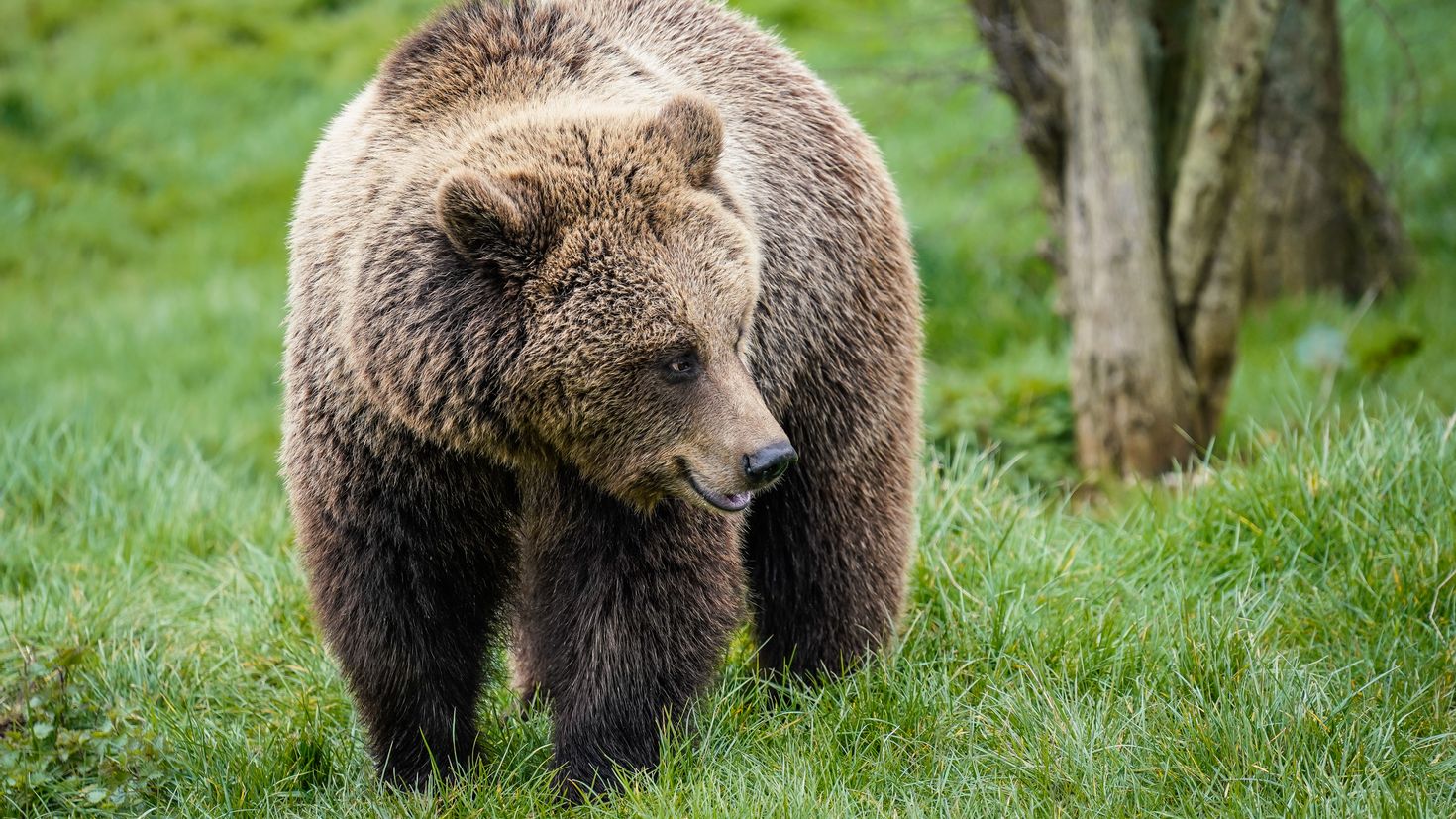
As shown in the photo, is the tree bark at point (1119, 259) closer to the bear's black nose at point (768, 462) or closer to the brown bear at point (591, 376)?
the brown bear at point (591, 376)

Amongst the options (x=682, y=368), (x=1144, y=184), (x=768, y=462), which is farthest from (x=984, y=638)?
(x=1144, y=184)

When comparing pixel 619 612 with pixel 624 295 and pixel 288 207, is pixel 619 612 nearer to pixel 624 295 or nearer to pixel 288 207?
pixel 624 295

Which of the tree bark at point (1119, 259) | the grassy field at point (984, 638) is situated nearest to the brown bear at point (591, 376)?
the grassy field at point (984, 638)

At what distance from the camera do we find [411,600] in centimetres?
389

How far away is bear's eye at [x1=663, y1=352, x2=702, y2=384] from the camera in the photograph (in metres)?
3.47

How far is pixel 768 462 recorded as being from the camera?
337 centimetres

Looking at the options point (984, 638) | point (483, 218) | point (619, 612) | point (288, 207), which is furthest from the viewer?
point (288, 207)

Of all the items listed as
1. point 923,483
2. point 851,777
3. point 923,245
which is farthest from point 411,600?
point 923,245

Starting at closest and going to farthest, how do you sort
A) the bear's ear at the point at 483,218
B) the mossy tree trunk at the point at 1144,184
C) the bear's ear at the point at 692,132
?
1. the bear's ear at the point at 483,218
2. the bear's ear at the point at 692,132
3. the mossy tree trunk at the point at 1144,184

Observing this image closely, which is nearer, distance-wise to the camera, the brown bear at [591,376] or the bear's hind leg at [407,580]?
the brown bear at [591,376]

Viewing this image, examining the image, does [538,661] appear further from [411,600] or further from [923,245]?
[923,245]

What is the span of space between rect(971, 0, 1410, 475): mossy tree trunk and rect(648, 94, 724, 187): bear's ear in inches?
135

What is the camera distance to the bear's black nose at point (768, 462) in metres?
3.38

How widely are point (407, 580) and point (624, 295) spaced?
106 centimetres
